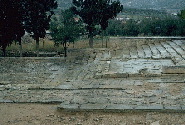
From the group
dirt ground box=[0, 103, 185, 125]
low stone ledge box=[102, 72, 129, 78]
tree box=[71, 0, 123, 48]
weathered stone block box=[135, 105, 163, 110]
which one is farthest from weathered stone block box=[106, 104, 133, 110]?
tree box=[71, 0, 123, 48]

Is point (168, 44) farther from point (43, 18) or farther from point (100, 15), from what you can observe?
point (43, 18)

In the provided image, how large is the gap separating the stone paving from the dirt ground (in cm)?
22

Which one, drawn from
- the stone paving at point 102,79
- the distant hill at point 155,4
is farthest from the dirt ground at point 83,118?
the distant hill at point 155,4

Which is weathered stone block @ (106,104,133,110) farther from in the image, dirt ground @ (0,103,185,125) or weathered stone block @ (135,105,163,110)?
weathered stone block @ (135,105,163,110)

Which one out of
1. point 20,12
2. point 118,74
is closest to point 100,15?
point 20,12

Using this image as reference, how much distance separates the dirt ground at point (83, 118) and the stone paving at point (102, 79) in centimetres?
22

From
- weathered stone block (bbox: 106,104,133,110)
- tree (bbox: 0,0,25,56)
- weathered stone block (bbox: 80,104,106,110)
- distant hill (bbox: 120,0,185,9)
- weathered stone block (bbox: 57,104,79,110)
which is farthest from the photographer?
distant hill (bbox: 120,0,185,9)

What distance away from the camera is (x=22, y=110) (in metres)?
9.31

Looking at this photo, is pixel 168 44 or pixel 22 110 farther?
pixel 168 44

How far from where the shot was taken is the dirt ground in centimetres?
805

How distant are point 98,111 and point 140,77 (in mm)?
5355

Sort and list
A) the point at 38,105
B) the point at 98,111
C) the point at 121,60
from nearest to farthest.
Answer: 1. the point at 98,111
2. the point at 38,105
3. the point at 121,60

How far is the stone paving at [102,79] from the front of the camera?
9.59 meters

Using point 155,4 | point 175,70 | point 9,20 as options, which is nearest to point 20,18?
point 9,20
